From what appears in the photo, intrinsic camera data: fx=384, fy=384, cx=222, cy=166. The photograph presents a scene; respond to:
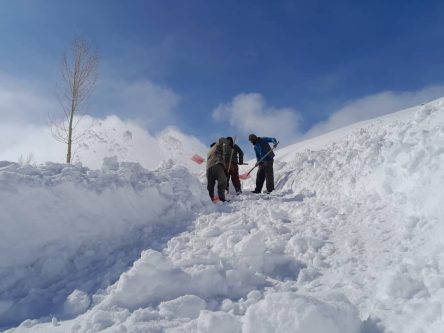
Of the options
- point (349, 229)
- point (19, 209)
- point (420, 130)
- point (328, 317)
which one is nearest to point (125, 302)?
point (328, 317)

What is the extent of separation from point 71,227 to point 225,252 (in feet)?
7.66

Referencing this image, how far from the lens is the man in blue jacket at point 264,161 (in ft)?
35.6

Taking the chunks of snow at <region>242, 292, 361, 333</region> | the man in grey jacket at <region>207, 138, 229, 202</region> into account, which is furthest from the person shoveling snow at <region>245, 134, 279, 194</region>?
the chunks of snow at <region>242, 292, 361, 333</region>

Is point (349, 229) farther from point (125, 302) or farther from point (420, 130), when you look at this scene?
point (125, 302)

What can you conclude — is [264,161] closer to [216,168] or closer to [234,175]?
[234,175]

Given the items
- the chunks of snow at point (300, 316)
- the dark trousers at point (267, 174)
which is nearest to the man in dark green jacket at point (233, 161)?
the dark trousers at point (267, 174)

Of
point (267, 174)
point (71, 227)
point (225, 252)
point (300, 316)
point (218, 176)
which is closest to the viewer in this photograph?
point (300, 316)

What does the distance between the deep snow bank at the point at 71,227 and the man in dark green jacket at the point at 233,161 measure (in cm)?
409

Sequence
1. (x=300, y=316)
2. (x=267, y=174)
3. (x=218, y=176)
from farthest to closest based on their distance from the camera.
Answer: (x=267, y=174) < (x=218, y=176) < (x=300, y=316)

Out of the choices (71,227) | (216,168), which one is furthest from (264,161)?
(71,227)

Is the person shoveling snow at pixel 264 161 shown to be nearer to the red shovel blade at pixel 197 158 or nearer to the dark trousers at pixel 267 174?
the dark trousers at pixel 267 174

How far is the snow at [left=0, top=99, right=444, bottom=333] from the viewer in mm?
3191

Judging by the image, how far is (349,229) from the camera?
16.8 feet

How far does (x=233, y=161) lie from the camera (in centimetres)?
1185
